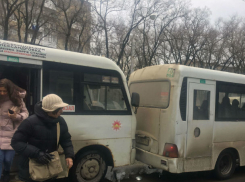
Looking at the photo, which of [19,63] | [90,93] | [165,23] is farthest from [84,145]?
[165,23]

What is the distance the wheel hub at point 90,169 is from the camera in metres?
4.57

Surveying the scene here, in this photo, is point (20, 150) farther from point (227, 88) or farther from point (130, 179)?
point (227, 88)

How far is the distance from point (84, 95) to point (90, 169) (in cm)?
150

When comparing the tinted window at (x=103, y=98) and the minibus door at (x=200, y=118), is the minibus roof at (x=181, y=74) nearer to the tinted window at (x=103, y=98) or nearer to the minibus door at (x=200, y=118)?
the minibus door at (x=200, y=118)

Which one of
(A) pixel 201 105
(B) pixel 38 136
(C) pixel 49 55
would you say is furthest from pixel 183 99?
(B) pixel 38 136

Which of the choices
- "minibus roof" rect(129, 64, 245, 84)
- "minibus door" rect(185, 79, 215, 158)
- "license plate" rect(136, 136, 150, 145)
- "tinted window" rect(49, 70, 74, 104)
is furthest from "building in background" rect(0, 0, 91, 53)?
"minibus door" rect(185, 79, 215, 158)

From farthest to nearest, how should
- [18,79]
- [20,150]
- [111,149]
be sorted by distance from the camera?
[111,149], [18,79], [20,150]

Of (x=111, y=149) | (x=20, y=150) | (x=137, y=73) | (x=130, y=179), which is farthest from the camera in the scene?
(x=137, y=73)

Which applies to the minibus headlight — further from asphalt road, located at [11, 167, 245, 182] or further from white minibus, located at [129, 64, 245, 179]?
asphalt road, located at [11, 167, 245, 182]

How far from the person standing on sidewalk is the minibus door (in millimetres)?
3306

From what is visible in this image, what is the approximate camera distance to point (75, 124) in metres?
4.27

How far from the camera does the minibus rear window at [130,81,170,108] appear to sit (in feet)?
16.5

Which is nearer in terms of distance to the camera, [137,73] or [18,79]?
[18,79]

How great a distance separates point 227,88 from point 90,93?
3.39 m
